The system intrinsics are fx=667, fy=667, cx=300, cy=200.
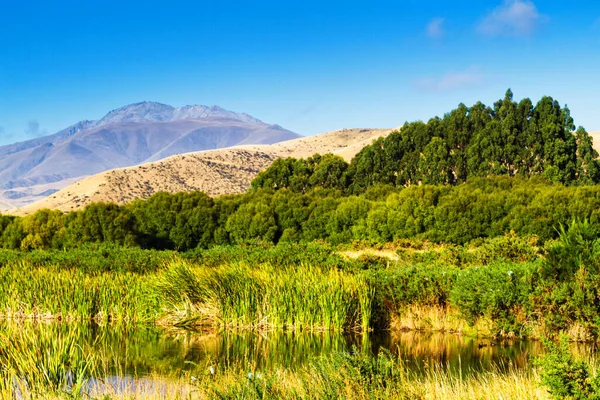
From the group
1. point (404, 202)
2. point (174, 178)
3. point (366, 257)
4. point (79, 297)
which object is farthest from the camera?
point (174, 178)

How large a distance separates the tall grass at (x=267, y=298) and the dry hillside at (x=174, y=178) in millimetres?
38536

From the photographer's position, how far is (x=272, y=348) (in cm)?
1098

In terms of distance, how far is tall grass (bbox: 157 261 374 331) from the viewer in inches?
478

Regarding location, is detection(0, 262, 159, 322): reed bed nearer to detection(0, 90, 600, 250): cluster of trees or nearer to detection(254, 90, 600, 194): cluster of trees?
detection(0, 90, 600, 250): cluster of trees

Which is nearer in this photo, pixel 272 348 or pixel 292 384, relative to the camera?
pixel 292 384

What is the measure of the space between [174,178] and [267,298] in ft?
178

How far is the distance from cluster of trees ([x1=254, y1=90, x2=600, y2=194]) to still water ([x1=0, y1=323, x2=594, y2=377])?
24730 mm

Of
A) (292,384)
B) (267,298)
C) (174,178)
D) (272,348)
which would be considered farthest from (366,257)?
(174,178)

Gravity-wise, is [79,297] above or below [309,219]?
below

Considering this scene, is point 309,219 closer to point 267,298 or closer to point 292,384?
point 267,298

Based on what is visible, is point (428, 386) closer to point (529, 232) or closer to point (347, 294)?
point (347, 294)

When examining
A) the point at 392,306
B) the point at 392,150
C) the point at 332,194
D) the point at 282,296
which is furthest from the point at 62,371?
the point at 392,150

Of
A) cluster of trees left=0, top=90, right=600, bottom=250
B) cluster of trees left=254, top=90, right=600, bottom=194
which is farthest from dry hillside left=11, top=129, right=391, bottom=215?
cluster of trees left=0, top=90, right=600, bottom=250

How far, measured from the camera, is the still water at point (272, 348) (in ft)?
31.9
